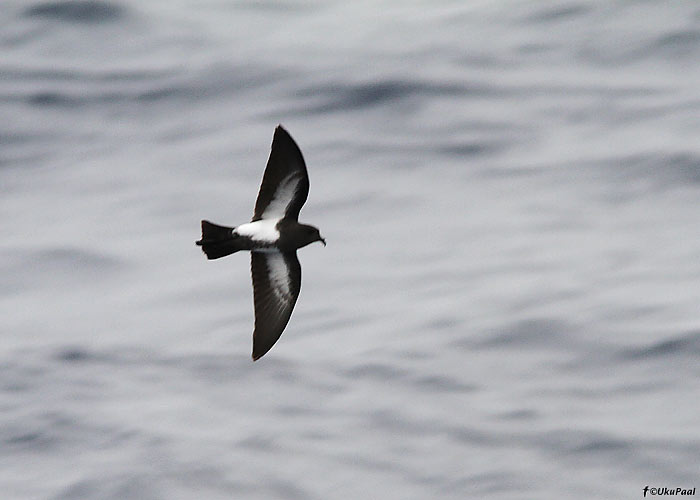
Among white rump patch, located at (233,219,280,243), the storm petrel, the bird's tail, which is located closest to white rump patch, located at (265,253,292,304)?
the storm petrel

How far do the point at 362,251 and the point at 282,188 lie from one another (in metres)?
8.08

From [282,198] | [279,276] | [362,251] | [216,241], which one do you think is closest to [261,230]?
[282,198]


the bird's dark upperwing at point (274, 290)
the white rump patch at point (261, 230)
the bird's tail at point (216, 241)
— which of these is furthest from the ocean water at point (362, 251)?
the bird's tail at point (216, 241)

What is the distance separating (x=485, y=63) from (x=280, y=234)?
12171mm

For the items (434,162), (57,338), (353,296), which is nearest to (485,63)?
(434,162)

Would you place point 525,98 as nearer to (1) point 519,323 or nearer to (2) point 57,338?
(1) point 519,323

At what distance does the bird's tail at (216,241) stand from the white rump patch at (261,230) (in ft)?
0.40

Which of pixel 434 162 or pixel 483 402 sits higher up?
pixel 434 162

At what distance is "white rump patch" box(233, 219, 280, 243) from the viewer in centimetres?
1070

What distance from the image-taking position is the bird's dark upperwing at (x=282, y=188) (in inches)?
424

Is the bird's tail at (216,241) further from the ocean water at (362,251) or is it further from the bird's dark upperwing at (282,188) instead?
the ocean water at (362,251)

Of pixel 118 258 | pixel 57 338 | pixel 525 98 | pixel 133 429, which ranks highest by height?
pixel 525 98

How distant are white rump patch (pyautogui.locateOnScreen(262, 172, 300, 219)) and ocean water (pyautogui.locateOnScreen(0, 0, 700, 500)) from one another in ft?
13.6

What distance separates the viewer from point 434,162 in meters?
20.2
